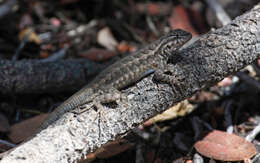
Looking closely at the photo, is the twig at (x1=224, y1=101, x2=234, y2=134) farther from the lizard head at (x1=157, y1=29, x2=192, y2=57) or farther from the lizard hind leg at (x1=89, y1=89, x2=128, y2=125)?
the lizard hind leg at (x1=89, y1=89, x2=128, y2=125)

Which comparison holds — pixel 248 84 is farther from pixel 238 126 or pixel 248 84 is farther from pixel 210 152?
pixel 210 152

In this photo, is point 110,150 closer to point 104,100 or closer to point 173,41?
point 104,100

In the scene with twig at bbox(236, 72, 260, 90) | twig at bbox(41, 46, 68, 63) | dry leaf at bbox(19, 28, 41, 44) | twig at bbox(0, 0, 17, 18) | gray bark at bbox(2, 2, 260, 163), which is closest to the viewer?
gray bark at bbox(2, 2, 260, 163)

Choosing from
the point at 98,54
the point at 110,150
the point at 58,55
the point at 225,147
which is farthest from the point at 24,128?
the point at 225,147

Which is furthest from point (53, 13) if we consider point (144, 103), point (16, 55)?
point (144, 103)

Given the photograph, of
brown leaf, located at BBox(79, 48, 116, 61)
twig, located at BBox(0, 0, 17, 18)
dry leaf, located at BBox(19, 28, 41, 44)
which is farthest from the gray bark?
twig, located at BBox(0, 0, 17, 18)

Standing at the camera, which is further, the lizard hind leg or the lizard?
the lizard
